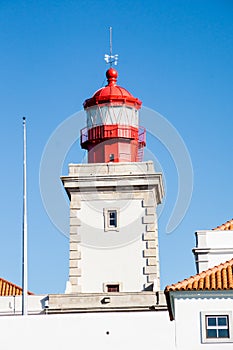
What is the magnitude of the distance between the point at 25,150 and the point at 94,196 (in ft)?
26.4

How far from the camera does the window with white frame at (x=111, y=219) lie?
43750mm

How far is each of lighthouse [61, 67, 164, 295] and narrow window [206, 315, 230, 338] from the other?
10.9 meters

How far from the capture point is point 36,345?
31.9 metres

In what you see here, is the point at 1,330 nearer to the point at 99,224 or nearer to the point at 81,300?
the point at 81,300

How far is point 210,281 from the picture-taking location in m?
31.7

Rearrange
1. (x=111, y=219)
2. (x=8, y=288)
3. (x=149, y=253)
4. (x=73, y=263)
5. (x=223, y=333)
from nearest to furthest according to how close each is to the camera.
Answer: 1. (x=223, y=333)
2. (x=73, y=263)
3. (x=149, y=253)
4. (x=111, y=219)
5. (x=8, y=288)

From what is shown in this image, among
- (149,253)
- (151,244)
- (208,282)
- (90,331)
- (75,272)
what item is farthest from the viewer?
(151,244)

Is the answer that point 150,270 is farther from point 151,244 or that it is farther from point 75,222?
point 75,222

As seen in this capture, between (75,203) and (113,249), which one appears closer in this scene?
(113,249)

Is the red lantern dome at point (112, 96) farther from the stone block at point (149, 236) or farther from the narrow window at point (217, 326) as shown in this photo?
the narrow window at point (217, 326)

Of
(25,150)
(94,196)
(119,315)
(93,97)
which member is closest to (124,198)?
(94,196)

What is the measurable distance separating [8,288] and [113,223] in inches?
190

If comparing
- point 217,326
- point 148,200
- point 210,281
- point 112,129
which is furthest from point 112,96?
point 217,326

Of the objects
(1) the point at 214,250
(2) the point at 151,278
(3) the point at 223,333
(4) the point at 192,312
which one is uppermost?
(1) the point at 214,250
